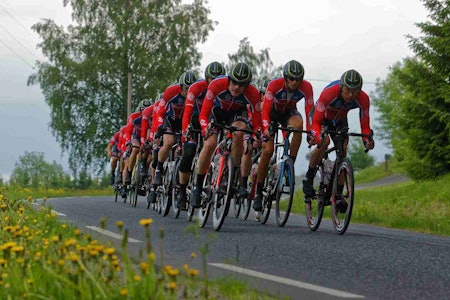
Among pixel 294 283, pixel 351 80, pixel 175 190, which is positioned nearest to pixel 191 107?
pixel 175 190

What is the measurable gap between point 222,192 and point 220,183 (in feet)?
0.51

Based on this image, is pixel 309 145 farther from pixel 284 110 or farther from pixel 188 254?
pixel 188 254

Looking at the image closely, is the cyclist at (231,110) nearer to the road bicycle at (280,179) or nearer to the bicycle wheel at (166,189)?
the road bicycle at (280,179)

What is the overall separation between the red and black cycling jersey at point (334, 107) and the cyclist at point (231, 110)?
35.3 inches

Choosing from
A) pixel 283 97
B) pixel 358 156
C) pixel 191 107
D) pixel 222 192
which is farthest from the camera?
pixel 358 156

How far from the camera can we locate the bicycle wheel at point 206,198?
11164 millimetres

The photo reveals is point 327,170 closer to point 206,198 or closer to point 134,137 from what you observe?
point 206,198

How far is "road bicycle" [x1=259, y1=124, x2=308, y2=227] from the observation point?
38.1 feet

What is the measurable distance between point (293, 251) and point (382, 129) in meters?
96.4

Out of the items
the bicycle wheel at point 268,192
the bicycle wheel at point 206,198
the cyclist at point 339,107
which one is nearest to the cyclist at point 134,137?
the bicycle wheel at point 268,192

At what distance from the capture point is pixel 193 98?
12.1 metres

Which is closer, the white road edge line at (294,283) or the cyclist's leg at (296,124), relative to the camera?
the white road edge line at (294,283)

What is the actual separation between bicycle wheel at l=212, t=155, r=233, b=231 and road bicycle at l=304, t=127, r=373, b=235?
1.16 m

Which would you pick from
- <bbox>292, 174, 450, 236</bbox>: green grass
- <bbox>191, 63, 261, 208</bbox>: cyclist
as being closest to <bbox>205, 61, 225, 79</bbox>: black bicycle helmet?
<bbox>191, 63, 261, 208</bbox>: cyclist
